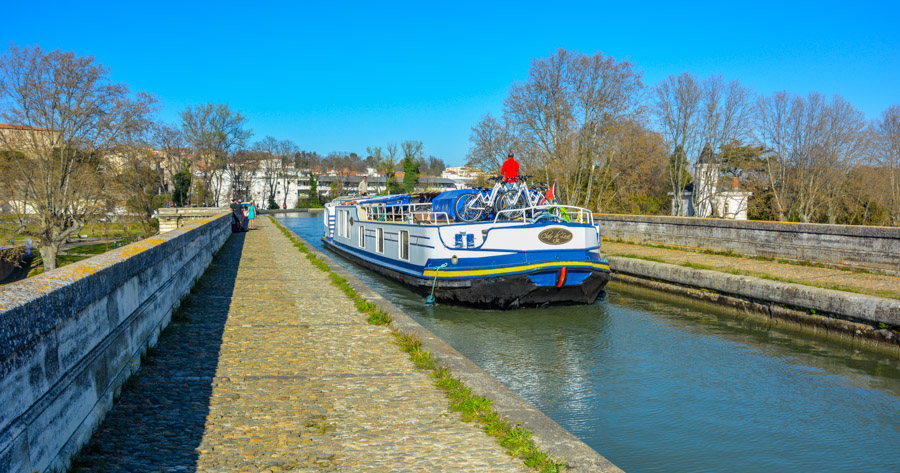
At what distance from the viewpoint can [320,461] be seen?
4355 mm

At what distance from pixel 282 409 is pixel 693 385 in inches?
266

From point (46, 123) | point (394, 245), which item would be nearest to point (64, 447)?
point (394, 245)

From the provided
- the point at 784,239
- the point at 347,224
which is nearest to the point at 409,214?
the point at 347,224

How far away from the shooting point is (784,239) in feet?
57.7

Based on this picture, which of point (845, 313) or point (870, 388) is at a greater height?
point (845, 313)

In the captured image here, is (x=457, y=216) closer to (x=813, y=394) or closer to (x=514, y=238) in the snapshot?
(x=514, y=238)

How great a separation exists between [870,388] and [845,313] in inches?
111

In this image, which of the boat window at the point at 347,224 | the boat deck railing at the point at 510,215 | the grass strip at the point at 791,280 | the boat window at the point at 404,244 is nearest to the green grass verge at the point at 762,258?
the grass strip at the point at 791,280

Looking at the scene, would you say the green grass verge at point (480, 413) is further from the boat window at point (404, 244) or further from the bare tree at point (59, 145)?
the bare tree at point (59, 145)

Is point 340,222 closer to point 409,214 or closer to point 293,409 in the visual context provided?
point 409,214

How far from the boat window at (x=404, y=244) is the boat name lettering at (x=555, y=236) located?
487 cm

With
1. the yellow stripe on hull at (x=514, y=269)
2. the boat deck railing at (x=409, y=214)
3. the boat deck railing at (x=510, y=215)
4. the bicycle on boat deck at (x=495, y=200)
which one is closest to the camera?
the yellow stripe on hull at (x=514, y=269)

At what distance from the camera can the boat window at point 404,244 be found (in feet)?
59.6

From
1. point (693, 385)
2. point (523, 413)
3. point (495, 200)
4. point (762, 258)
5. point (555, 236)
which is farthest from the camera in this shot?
point (762, 258)
